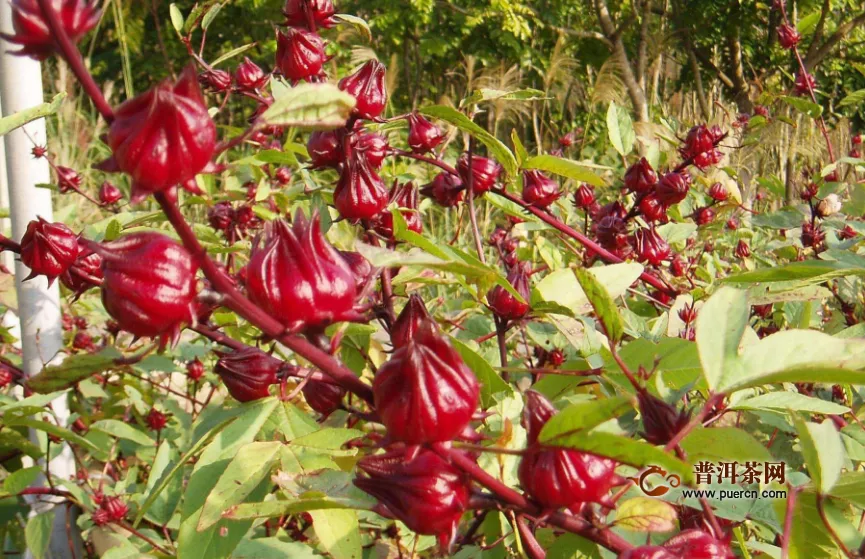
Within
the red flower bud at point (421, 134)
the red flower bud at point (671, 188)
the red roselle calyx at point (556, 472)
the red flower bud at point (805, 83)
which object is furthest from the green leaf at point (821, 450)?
the red flower bud at point (805, 83)

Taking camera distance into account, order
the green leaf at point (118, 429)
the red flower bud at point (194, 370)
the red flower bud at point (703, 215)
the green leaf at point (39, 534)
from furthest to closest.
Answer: the red flower bud at point (703, 215) → the red flower bud at point (194, 370) → the green leaf at point (118, 429) → the green leaf at point (39, 534)

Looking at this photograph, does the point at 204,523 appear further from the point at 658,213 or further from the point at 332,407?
the point at 658,213

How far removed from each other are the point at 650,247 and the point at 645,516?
705mm

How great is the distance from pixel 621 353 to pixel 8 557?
1191 mm

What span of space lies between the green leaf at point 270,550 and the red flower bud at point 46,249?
0.37m

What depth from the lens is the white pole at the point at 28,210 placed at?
3.34 feet

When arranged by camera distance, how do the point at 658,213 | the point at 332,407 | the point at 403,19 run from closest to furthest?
the point at 332,407, the point at 658,213, the point at 403,19

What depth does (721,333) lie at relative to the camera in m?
0.46

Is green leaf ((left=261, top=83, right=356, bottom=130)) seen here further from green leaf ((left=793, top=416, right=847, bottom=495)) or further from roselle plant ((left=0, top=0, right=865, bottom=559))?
green leaf ((left=793, top=416, right=847, bottom=495))

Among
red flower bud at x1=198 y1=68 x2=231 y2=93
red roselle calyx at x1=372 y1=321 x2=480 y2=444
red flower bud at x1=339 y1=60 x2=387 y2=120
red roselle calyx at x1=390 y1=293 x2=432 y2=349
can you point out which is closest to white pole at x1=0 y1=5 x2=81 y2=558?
red flower bud at x1=198 y1=68 x2=231 y2=93

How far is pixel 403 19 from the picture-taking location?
691 cm

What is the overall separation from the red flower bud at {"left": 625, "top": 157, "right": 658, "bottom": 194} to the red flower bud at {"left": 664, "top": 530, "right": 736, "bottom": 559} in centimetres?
74

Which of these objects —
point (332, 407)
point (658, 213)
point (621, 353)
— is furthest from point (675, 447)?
point (658, 213)

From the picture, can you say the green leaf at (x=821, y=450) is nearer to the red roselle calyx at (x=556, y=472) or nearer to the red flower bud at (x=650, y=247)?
the red roselle calyx at (x=556, y=472)
